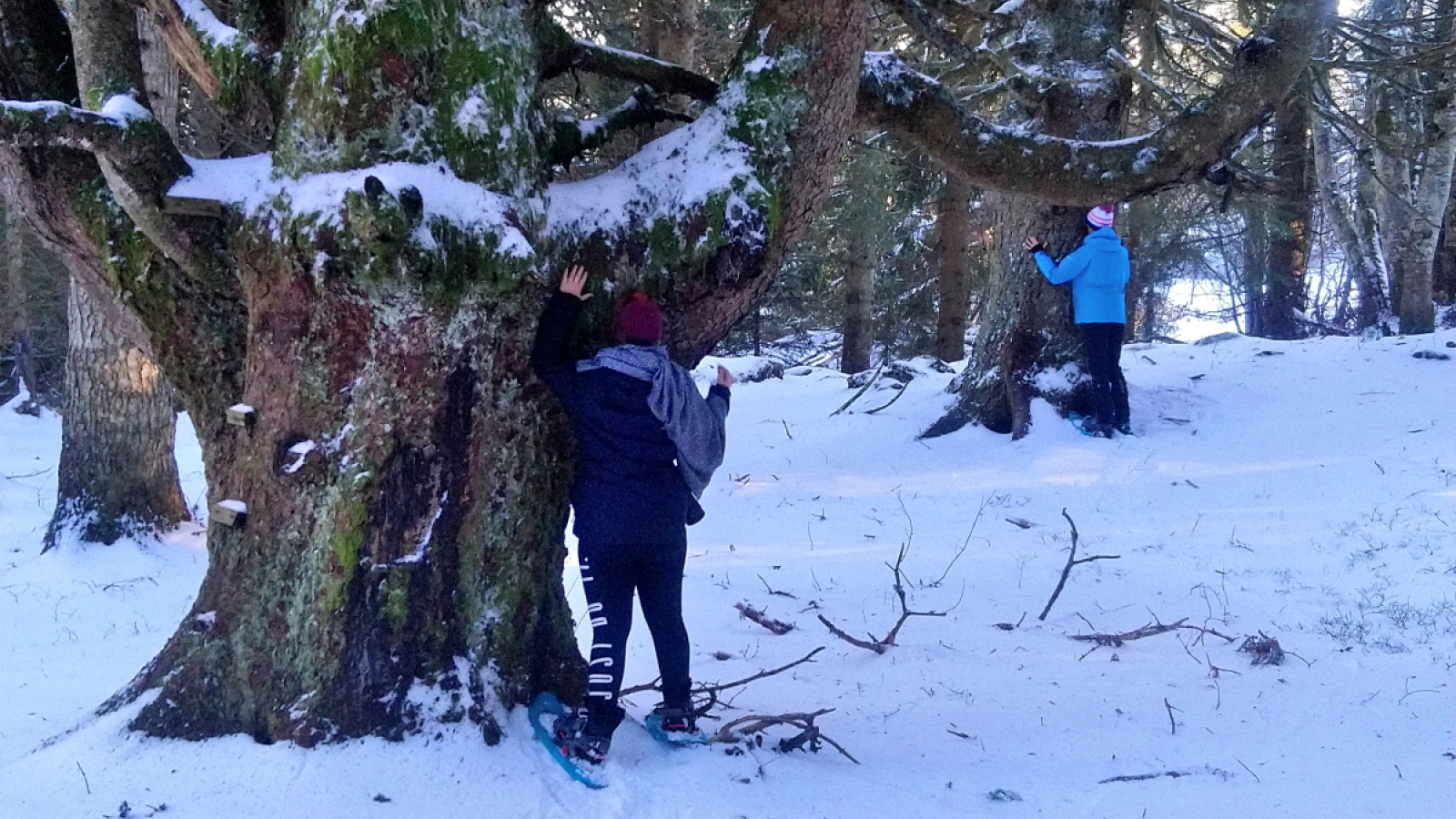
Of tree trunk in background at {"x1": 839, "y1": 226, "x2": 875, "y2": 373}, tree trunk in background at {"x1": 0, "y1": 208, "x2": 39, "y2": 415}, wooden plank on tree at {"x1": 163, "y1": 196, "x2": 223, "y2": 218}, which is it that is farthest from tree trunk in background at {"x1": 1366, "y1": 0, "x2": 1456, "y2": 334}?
tree trunk in background at {"x1": 0, "y1": 208, "x2": 39, "y2": 415}

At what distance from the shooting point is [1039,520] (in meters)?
7.20

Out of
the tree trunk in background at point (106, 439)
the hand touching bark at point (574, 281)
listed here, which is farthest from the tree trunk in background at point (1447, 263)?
the tree trunk in background at point (106, 439)

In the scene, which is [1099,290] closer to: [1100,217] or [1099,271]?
[1099,271]

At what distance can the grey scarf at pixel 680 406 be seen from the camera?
3699 mm

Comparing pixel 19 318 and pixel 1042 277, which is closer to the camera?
pixel 1042 277

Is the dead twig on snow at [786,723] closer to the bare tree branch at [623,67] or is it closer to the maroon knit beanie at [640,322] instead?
the maroon knit beanie at [640,322]

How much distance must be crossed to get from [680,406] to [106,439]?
5.49m

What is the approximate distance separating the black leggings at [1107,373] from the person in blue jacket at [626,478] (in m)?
5.42

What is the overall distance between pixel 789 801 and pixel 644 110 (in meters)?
2.82

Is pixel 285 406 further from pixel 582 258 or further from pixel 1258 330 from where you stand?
pixel 1258 330

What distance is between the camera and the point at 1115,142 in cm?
455

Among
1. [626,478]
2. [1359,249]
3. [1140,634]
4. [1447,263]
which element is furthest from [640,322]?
[1447,263]

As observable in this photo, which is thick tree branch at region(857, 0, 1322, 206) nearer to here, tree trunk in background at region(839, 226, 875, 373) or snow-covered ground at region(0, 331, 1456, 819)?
snow-covered ground at region(0, 331, 1456, 819)

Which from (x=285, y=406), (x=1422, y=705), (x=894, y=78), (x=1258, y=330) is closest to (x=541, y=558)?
(x=285, y=406)
